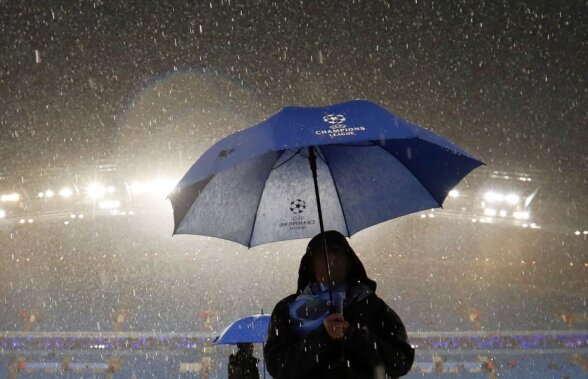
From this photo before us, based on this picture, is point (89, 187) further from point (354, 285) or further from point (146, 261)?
point (354, 285)

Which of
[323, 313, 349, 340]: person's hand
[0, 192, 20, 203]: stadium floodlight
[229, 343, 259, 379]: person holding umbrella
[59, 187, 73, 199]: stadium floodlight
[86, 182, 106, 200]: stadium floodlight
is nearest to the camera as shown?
[323, 313, 349, 340]: person's hand

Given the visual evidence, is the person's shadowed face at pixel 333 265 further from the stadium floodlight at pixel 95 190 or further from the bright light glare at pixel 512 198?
the bright light glare at pixel 512 198

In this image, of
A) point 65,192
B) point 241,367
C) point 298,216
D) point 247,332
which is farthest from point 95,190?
point 298,216

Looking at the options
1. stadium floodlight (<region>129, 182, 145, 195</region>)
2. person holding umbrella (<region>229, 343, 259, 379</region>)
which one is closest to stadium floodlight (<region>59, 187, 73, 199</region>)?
stadium floodlight (<region>129, 182, 145, 195</region>)

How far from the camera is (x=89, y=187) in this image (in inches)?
618

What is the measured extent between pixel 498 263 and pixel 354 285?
20.0 meters

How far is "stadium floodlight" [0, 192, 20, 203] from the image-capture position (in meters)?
15.1

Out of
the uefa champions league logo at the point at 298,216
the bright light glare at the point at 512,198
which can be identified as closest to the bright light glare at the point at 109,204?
the bright light glare at the point at 512,198

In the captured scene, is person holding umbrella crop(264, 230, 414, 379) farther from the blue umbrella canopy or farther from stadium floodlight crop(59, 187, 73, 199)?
stadium floodlight crop(59, 187, 73, 199)

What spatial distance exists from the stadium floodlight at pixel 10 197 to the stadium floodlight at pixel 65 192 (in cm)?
119

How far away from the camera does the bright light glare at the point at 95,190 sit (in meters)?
15.6

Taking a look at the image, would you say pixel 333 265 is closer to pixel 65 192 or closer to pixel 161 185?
pixel 65 192

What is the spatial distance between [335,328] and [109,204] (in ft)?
49.2

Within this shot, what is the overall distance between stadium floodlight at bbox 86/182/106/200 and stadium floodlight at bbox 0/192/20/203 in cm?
197
